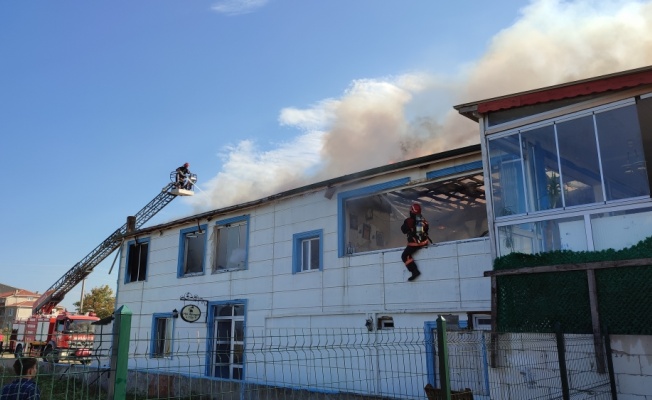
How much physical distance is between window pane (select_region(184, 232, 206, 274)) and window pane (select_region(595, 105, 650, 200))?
1244cm

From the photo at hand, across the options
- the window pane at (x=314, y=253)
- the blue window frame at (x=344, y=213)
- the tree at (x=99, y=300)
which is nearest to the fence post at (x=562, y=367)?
the blue window frame at (x=344, y=213)

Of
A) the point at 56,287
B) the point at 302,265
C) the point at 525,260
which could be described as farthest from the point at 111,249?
the point at 525,260

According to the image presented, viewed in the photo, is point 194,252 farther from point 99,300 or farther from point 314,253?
point 99,300

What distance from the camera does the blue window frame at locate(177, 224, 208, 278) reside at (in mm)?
17172

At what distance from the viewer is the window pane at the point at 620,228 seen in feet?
25.1

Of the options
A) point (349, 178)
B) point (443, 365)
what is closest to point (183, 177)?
point (349, 178)

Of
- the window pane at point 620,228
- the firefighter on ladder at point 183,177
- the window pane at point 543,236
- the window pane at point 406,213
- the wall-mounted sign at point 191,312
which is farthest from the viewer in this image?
the firefighter on ladder at point 183,177

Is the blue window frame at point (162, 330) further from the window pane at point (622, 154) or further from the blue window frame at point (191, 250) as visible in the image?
the window pane at point (622, 154)

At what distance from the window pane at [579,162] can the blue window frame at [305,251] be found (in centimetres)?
671

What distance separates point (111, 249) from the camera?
27.4 meters

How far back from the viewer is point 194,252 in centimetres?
1758

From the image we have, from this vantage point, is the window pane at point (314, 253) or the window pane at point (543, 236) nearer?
the window pane at point (543, 236)

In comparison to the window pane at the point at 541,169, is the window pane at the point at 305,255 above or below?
below

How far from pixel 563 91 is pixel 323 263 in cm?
706
